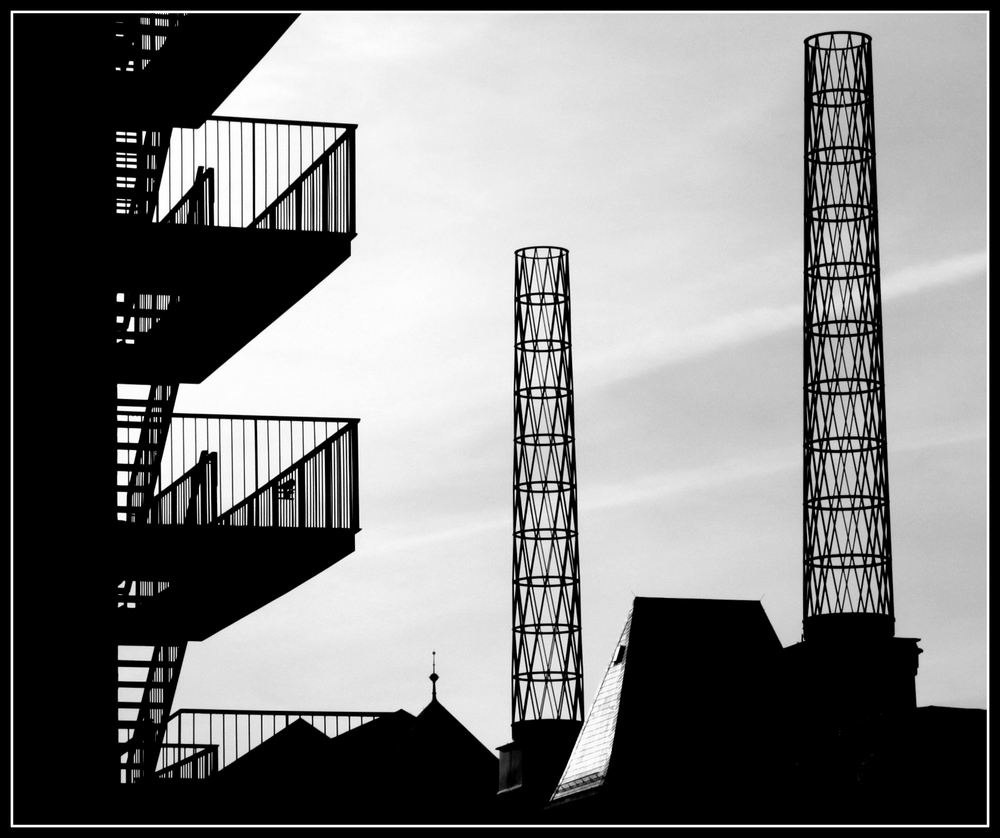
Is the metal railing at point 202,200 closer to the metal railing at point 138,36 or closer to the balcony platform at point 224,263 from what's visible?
the balcony platform at point 224,263

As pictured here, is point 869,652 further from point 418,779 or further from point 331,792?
point 418,779

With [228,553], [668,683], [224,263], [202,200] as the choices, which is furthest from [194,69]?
[668,683]

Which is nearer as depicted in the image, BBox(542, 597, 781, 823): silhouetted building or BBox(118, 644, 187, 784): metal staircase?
BBox(118, 644, 187, 784): metal staircase

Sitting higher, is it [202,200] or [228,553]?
[202,200]

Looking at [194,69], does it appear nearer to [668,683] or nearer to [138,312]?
[138,312]

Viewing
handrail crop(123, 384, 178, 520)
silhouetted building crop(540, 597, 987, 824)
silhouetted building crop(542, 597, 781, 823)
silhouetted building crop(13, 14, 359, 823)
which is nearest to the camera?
silhouetted building crop(13, 14, 359, 823)

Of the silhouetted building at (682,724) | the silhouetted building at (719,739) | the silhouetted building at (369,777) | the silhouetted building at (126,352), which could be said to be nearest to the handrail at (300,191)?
the silhouetted building at (126,352)

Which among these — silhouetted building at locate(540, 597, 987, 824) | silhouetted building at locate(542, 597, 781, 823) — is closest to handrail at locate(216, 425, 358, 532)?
silhouetted building at locate(540, 597, 987, 824)

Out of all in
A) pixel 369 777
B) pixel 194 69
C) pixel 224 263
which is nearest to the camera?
pixel 224 263

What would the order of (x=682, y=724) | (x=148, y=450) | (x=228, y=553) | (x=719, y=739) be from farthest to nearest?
(x=682, y=724), (x=719, y=739), (x=148, y=450), (x=228, y=553)

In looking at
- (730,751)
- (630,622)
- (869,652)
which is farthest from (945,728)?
(630,622)

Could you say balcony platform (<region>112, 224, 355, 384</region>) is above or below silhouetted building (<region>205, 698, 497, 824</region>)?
above

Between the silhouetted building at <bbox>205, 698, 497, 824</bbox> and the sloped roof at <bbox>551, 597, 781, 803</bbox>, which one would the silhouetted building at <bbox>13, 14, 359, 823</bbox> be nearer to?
the silhouetted building at <bbox>205, 698, 497, 824</bbox>

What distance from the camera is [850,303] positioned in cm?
3262
